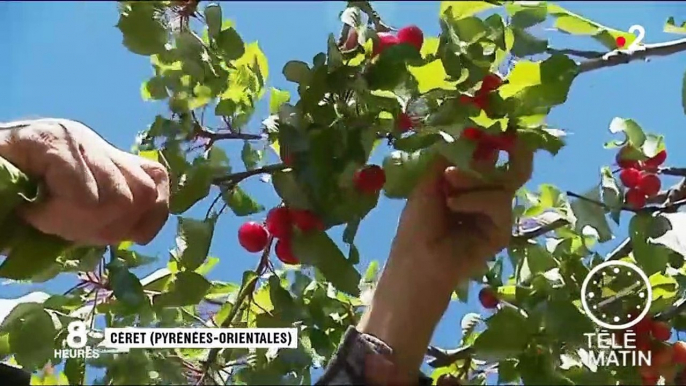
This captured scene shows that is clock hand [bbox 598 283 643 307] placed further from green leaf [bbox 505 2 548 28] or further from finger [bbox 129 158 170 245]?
finger [bbox 129 158 170 245]

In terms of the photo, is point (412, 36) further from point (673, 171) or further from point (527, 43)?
point (673, 171)

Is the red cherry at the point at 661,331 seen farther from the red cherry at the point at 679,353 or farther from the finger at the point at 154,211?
the finger at the point at 154,211

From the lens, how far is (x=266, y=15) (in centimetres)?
65

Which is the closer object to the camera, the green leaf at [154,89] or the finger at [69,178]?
the finger at [69,178]

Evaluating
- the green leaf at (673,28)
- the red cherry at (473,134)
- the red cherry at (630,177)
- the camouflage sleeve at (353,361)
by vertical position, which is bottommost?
the camouflage sleeve at (353,361)

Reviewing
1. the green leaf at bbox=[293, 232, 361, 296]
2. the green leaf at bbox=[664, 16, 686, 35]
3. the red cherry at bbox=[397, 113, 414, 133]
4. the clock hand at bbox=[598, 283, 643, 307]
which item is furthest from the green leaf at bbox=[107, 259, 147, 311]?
the green leaf at bbox=[664, 16, 686, 35]

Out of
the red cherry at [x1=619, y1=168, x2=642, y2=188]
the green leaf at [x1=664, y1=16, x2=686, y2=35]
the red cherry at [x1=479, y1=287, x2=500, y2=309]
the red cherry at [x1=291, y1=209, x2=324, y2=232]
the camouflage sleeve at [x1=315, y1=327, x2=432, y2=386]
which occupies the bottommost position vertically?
the camouflage sleeve at [x1=315, y1=327, x2=432, y2=386]

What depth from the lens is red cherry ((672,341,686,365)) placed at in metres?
0.59

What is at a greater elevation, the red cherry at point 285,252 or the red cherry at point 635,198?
the red cherry at point 635,198

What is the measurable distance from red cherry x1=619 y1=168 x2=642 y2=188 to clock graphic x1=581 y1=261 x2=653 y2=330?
58mm

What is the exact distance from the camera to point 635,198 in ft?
2.01

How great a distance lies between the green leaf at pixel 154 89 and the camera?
66cm

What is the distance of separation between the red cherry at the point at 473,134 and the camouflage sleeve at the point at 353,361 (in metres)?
0.14

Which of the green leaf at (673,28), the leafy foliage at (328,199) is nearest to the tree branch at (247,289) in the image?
the leafy foliage at (328,199)
